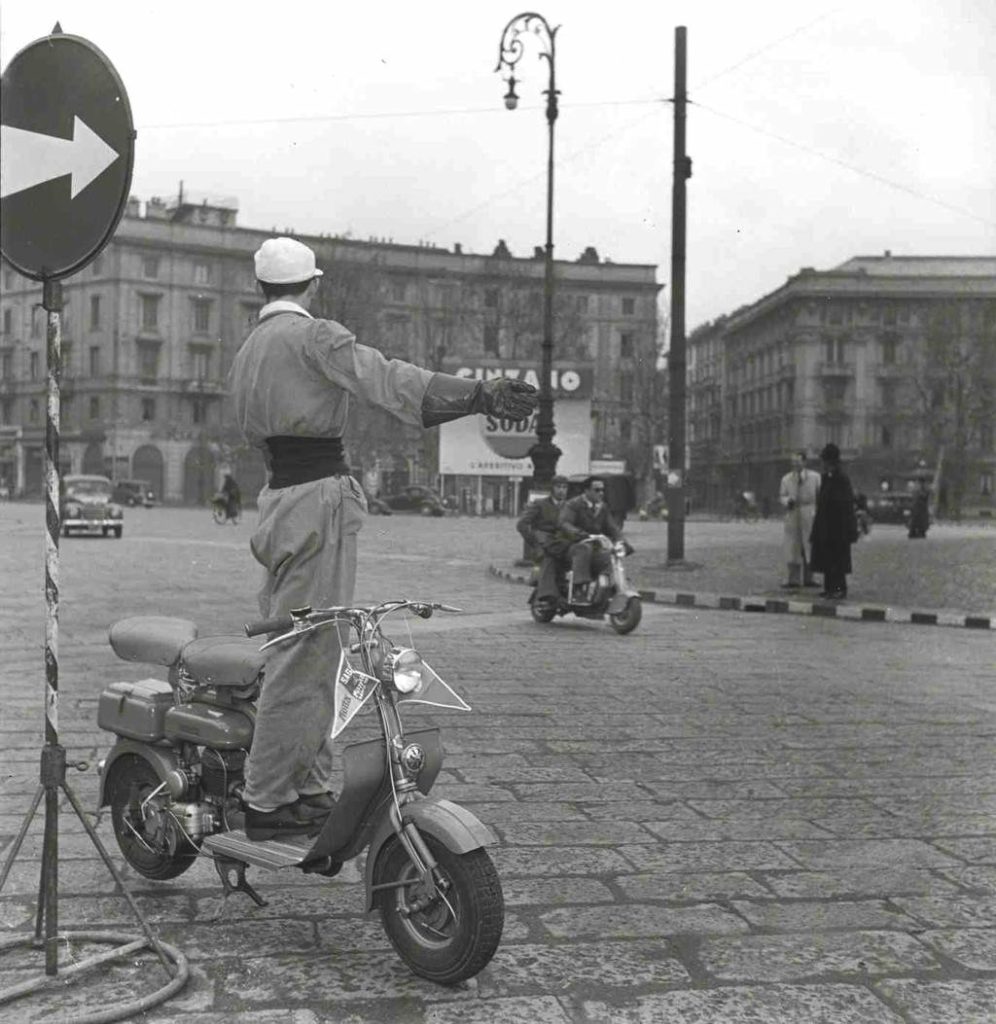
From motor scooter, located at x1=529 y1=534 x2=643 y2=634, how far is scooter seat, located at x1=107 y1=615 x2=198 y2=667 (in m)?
8.59

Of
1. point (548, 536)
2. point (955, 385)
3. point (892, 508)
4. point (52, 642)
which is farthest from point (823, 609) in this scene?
point (955, 385)

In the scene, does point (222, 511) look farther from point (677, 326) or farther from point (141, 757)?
A: point (141, 757)

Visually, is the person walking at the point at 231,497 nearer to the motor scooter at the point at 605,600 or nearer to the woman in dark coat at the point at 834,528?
the woman in dark coat at the point at 834,528

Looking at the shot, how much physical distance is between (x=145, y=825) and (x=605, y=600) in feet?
30.2

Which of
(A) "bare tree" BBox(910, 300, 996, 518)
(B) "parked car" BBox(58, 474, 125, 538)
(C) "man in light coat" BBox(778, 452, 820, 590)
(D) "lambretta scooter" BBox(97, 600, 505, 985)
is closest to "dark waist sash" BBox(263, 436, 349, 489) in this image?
(D) "lambretta scooter" BBox(97, 600, 505, 985)

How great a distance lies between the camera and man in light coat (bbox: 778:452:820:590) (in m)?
17.6

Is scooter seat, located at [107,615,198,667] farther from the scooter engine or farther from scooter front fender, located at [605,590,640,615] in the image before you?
scooter front fender, located at [605,590,640,615]

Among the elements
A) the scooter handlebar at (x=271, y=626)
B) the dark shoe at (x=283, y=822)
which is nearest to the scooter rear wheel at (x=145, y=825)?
the dark shoe at (x=283, y=822)

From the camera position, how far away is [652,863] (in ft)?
15.6

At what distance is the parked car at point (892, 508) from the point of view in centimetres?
6250

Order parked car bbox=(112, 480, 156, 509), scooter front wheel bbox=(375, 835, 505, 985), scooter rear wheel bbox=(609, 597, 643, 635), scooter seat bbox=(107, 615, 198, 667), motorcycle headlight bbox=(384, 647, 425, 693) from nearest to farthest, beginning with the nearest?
scooter front wheel bbox=(375, 835, 505, 985) → motorcycle headlight bbox=(384, 647, 425, 693) → scooter seat bbox=(107, 615, 198, 667) → scooter rear wheel bbox=(609, 597, 643, 635) → parked car bbox=(112, 480, 156, 509)

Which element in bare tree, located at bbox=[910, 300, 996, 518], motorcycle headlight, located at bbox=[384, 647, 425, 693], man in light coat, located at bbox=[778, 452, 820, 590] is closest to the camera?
motorcycle headlight, located at bbox=[384, 647, 425, 693]

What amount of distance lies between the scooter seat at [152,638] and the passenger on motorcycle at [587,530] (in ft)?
29.7

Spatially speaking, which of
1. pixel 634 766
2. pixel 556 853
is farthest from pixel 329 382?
pixel 634 766
